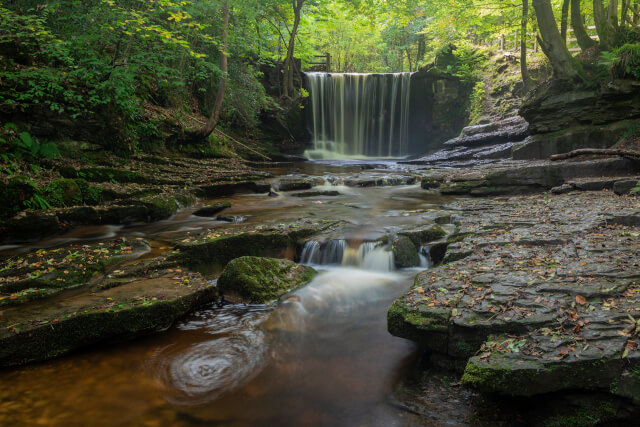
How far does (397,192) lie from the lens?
456 inches

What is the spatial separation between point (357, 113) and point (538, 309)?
2241 centimetres

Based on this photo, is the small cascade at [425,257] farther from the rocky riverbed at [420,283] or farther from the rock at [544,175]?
the rock at [544,175]

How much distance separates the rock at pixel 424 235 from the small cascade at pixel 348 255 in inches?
18.5

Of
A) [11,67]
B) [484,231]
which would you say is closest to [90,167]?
[11,67]

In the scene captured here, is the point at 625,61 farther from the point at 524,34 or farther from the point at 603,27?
the point at 524,34

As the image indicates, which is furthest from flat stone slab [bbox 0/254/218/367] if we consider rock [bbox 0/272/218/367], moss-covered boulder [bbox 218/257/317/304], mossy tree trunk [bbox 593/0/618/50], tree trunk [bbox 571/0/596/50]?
tree trunk [bbox 571/0/596/50]

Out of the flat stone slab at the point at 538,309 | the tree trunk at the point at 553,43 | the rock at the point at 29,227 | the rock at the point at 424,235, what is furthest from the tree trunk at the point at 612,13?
the rock at the point at 29,227

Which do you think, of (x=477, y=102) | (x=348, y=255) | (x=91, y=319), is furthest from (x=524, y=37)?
(x=91, y=319)

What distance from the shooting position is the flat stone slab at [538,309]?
235 cm

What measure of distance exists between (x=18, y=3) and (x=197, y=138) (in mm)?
5897

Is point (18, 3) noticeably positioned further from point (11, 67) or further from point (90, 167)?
point (90, 167)

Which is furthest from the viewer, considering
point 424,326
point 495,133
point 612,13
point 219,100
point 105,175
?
point 495,133

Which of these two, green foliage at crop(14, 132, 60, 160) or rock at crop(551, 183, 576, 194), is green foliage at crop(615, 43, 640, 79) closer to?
rock at crop(551, 183, 576, 194)

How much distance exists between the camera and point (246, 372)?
3.54 meters
